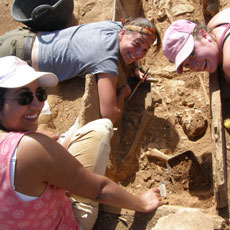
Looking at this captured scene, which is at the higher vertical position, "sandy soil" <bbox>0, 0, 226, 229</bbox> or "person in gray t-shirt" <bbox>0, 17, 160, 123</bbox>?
"person in gray t-shirt" <bbox>0, 17, 160, 123</bbox>

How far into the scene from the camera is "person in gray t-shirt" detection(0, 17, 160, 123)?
2670mm

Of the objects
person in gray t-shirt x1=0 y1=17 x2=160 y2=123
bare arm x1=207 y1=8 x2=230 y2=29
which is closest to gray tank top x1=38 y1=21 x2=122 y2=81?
person in gray t-shirt x1=0 y1=17 x2=160 y2=123

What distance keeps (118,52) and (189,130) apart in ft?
3.41

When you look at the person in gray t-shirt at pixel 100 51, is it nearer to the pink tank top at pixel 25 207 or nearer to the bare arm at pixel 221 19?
the bare arm at pixel 221 19

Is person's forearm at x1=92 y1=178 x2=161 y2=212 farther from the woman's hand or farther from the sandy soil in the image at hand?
the woman's hand

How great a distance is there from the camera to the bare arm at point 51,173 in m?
1.34

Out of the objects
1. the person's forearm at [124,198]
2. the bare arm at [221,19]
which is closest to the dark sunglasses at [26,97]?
the person's forearm at [124,198]

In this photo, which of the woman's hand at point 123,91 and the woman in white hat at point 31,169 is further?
the woman's hand at point 123,91

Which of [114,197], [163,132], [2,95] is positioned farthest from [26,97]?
[163,132]

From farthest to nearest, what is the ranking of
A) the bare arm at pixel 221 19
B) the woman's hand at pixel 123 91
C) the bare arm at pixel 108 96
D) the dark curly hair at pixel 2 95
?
the woman's hand at pixel 123 91 < the bare arm at pixel 108 96 < the bare arm at pixel 221 19 < the dark curly hair at pixel 2 95

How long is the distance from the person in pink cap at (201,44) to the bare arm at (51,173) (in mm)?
1300

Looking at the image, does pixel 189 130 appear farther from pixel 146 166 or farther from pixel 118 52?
pixel 118 52

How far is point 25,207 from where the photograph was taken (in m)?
1.45

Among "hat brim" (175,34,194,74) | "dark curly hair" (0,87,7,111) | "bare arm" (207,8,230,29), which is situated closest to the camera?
"dark curly hair" (0,87,7,111)
